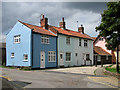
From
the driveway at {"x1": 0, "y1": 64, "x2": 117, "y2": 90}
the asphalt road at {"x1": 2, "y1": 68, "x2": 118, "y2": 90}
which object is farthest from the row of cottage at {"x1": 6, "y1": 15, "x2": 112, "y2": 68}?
the asphalt road at {"x1": 2, "y1": 68, "x2": 118, "y2": 90}

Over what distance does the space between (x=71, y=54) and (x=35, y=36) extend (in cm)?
868

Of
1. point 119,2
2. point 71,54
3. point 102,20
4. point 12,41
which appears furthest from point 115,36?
point 12,41

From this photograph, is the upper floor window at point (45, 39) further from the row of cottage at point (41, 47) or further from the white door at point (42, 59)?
the white door at point (42, 59)

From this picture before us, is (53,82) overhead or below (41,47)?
below

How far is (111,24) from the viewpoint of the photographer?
591 inches

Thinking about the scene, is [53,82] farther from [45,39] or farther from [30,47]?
[45,39]

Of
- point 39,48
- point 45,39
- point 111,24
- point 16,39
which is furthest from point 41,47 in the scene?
point 111,24

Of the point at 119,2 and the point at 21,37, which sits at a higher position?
the point at 119,2

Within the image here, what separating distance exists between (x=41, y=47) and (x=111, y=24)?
10727mm

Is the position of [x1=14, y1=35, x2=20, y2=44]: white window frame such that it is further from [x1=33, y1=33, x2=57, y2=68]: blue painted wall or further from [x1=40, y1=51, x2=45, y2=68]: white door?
[x1=40, y1=51, x2=45, y2=68]: white door

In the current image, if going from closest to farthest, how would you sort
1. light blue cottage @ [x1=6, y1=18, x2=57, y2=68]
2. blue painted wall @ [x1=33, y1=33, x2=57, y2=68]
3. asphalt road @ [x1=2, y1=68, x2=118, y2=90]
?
asphalt road @ [x1=2, y1=68, x2=118, y2=90]
light blue cottage @ [x1=6, y1=18, x2=57, y2=68]
blue painted wall @ [x1=33, y1=33, x2=57, y2=68]

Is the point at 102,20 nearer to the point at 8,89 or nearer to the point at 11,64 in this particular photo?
the point at 8,89

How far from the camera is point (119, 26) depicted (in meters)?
14.2

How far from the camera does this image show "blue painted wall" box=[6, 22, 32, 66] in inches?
821
